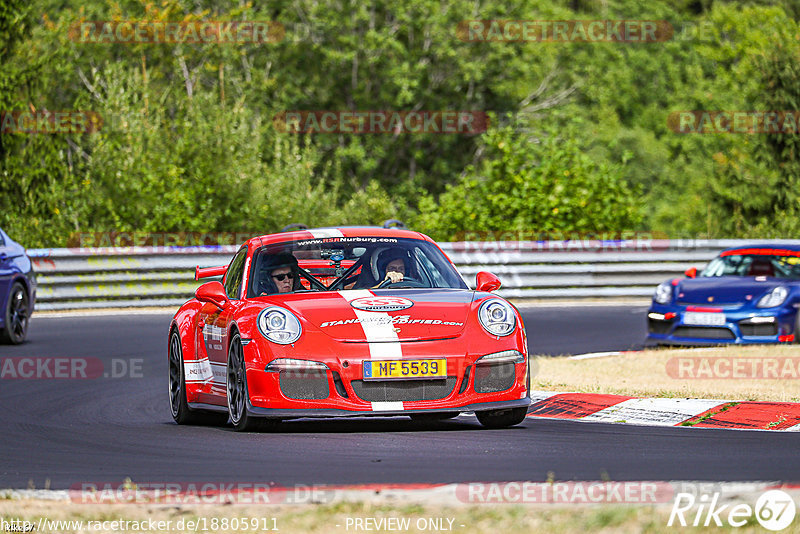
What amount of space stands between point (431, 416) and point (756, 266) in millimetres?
8814

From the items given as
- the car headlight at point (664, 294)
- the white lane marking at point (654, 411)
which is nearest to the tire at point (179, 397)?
the white lane marking at point (654, 411)

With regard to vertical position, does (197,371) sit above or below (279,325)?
below

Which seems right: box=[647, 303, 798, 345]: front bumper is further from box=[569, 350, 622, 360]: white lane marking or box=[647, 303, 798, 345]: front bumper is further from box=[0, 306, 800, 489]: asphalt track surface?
box=[0, 306, 800, 489]: asphalt track surface

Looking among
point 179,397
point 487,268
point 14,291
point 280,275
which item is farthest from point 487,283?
point 487,268

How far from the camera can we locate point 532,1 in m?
45.1

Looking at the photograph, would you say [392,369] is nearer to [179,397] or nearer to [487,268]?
[179,397]

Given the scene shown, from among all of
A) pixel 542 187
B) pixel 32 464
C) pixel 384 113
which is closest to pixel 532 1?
pixel 384 113

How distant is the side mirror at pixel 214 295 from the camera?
31.8 ft

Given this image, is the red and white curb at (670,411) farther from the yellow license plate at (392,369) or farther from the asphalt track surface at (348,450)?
the yellow license plate at (392,369)

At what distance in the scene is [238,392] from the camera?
30.0ft

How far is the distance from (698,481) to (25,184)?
21313 mm

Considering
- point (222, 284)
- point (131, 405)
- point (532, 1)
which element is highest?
point (532, 1)

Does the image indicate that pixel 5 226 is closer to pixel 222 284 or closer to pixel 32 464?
pixel 222 284

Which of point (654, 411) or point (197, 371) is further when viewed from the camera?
point (197, 371)
